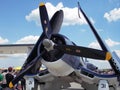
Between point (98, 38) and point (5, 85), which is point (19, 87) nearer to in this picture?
point (5, 85)

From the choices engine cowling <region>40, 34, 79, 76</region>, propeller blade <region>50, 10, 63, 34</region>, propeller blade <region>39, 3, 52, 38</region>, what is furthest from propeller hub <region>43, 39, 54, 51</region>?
propeller blade <region>50, 10, 63, 34</region>

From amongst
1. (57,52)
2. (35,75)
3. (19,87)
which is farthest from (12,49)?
(57,52)

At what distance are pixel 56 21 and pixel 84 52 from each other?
223 centimetres

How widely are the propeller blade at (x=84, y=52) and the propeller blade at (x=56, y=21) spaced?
4.32 ft

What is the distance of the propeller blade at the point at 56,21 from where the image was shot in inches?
452

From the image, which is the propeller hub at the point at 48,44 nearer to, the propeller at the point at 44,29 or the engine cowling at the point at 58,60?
the engine cowling at the point at 58,60

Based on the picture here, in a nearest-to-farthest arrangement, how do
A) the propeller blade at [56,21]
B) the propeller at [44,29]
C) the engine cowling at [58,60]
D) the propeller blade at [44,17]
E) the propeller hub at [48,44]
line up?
1. the propeller hub at [48,44]
2. the engine cowling at [58,60]
3. the propeller at [44,29]
4. the propeller blade at [44,17]
5. the propeller blade at [56,21]

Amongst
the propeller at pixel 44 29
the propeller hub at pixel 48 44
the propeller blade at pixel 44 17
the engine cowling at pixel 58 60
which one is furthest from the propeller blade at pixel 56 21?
the propeller hub at pixel 48 44

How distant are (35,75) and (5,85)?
1478mm

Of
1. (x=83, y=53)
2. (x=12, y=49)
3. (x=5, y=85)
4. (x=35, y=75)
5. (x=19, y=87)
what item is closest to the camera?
(x=83, y=53)

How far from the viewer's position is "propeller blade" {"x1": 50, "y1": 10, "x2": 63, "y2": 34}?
11.5 metres

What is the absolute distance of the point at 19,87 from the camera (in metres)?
14.6

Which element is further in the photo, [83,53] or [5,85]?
[5,85]

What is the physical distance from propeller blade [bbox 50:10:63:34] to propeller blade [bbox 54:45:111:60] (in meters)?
1.32
